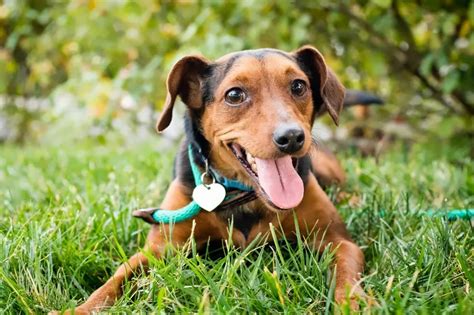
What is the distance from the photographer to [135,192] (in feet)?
11.5

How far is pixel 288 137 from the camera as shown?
7.80 feet

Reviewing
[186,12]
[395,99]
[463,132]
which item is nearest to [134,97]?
[186,12]

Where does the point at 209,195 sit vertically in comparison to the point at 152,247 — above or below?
above

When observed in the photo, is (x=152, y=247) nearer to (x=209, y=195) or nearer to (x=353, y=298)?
(x=209, y=195)

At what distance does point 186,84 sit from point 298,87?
1.82 ft

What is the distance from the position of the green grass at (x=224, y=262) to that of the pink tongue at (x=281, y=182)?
20 cm

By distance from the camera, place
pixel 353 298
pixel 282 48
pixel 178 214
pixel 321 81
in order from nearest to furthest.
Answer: pixel 353 298, pixel 178 214, pixel 321 81, pixel 282 48

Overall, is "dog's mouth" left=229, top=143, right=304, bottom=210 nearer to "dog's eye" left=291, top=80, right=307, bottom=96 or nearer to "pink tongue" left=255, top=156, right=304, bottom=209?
"pink tongue" left=255, top=156, right=304, bottom=209

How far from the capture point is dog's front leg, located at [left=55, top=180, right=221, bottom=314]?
219 centimetres

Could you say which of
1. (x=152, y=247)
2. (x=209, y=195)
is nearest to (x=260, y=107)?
(x=209, y=195)

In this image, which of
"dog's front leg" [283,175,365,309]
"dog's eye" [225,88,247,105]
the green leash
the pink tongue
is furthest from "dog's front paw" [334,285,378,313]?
"dog's eye" [225,88,247,105]

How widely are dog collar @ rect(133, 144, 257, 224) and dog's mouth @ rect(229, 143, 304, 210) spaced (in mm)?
171

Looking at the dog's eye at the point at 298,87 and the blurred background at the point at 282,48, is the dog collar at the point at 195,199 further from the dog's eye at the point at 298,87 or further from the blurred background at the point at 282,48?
the blurred background at the point at 282,48

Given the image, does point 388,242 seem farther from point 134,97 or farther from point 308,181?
point 134,97
